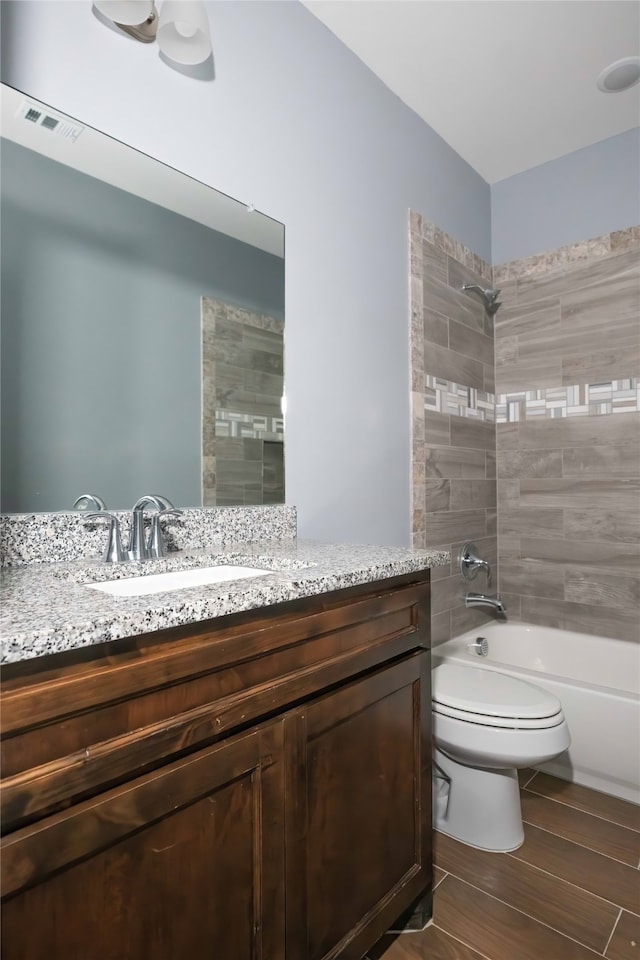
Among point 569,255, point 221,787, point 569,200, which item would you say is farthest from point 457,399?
point 221,787

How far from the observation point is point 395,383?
2.24 m

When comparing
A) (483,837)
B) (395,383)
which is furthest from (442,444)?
(483,837)

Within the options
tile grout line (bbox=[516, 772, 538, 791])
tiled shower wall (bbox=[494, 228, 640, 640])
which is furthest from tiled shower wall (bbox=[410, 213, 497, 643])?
tile grout line (bbox=[516, 772, 538, 791])

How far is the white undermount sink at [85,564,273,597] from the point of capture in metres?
1.12

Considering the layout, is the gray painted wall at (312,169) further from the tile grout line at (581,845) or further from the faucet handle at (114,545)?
the tile grout line at (581,845)

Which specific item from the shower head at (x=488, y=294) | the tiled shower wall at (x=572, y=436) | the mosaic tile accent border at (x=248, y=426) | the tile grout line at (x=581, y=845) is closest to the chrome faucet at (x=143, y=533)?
the mosaic tile accent border at (x=248, y=426)

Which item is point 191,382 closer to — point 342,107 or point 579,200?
point 342,107

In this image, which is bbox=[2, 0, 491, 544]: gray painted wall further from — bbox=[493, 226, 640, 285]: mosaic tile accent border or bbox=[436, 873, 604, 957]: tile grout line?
bbox=[436, 873, 604, 957]: tile grout line

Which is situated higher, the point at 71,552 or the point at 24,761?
the point at 71,552

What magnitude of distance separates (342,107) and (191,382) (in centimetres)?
128

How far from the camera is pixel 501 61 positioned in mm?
2105

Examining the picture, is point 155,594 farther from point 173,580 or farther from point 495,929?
point 495,929

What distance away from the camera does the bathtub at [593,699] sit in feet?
6.28

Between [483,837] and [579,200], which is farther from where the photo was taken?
[579,200]
